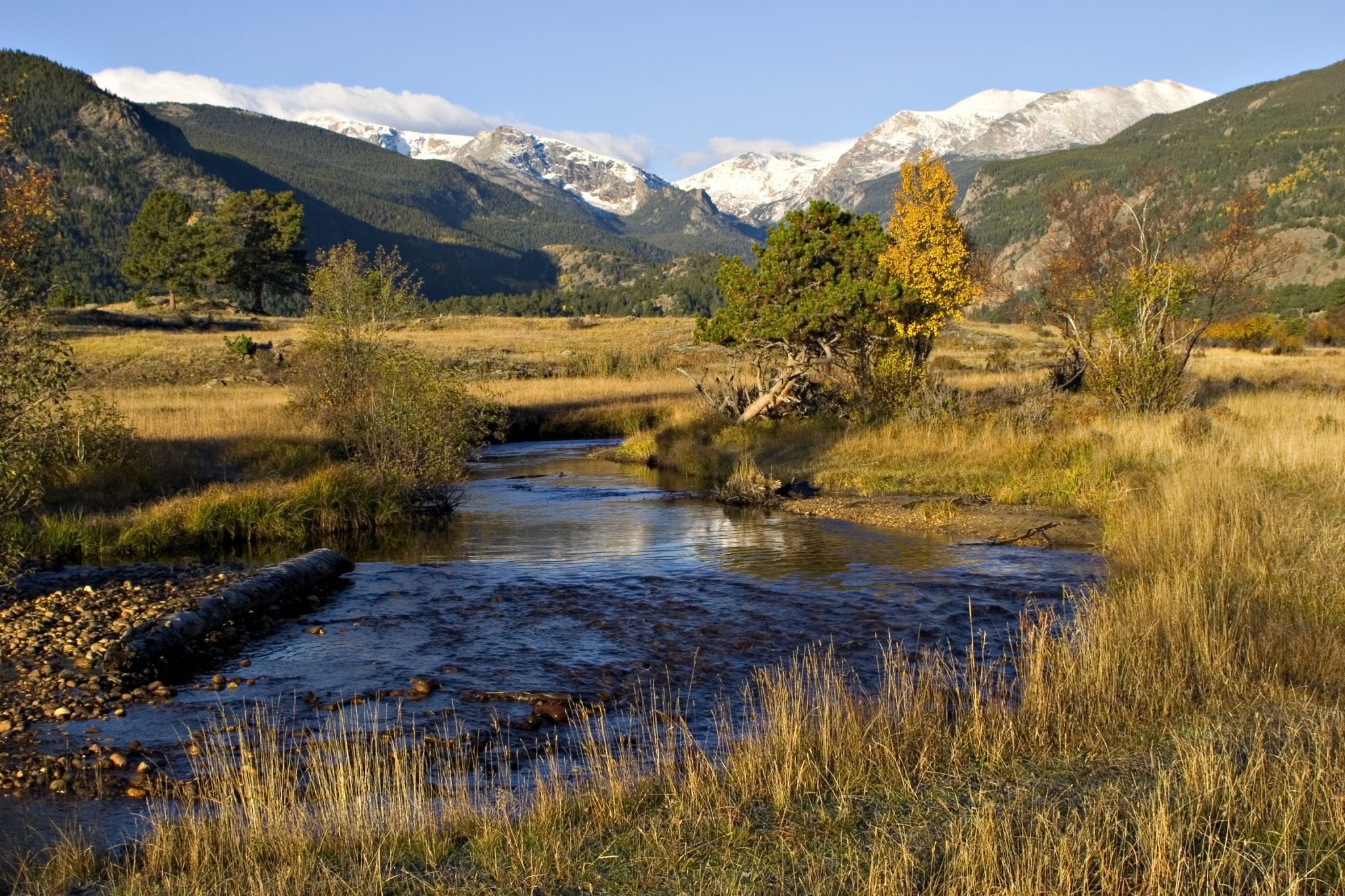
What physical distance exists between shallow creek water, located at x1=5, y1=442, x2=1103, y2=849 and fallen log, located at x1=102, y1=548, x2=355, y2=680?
0.49 metres

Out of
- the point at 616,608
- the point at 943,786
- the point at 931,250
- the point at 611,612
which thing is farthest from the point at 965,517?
the point at 931,250

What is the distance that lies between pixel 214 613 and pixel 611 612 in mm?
4707

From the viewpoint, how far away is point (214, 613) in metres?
12.0

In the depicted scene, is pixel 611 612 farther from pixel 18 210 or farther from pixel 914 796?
pixel 18 210

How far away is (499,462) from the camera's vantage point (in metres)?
32.6

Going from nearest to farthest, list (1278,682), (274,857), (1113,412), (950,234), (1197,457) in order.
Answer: (274,857)
(1278,682)
(1197,457)
(1113,412)
(950,234)

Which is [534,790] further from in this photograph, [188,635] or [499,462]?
[499,462]

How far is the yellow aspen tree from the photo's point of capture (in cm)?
3019

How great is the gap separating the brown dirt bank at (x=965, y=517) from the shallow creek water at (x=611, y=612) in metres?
0.60

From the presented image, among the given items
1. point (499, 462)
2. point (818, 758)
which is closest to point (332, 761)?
point (818, 758)

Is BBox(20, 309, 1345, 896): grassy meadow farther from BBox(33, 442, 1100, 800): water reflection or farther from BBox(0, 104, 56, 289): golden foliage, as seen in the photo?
BBox(0, 104, 56, 289): golden foliage

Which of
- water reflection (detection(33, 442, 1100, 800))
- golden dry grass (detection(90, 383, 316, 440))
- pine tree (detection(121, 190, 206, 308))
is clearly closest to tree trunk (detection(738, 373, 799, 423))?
water reflection (detection(33, 442, 1100, 800))

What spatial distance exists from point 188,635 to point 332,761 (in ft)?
15.2

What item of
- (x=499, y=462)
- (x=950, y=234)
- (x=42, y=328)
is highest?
(x=950, y=234)
